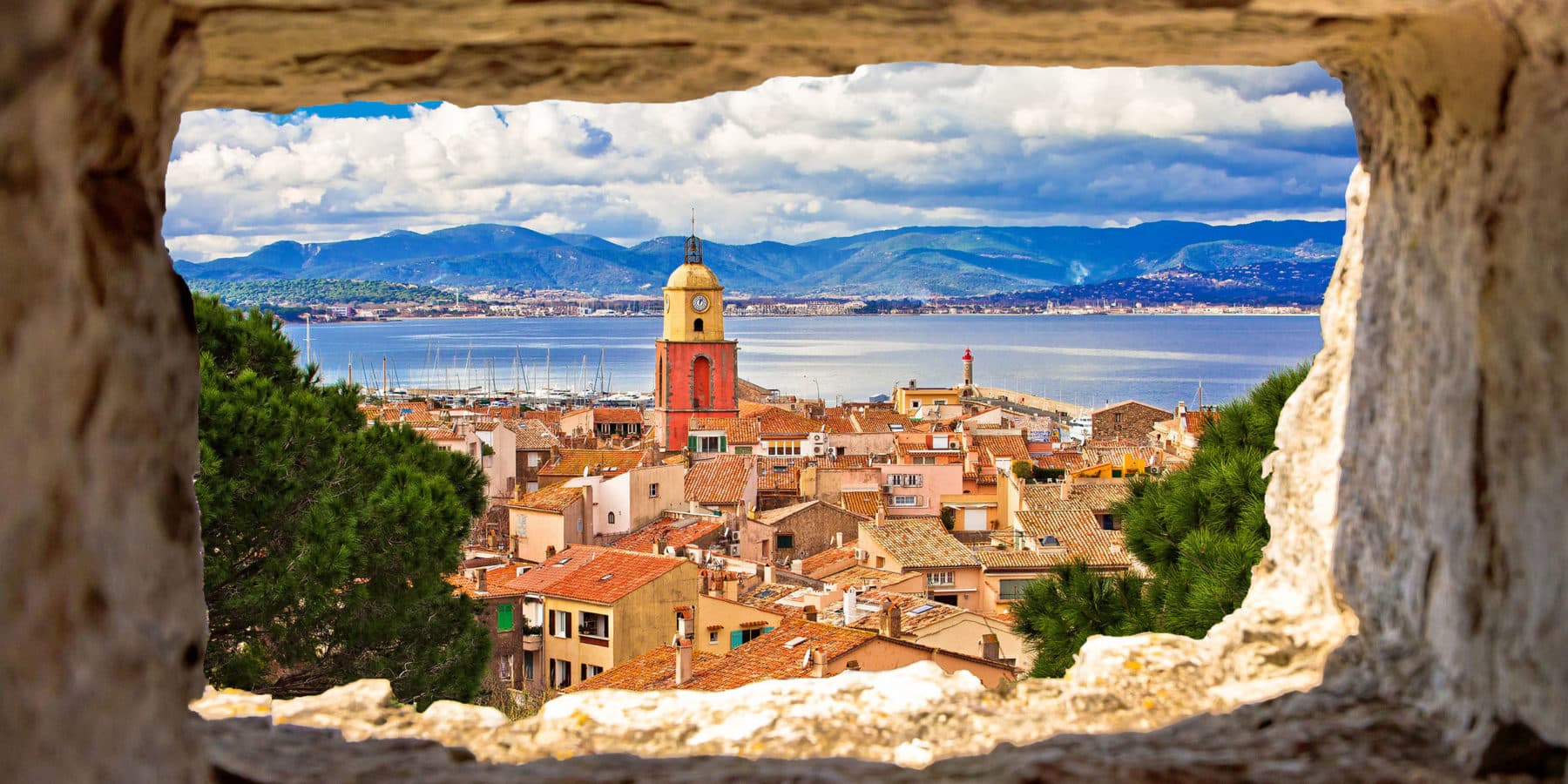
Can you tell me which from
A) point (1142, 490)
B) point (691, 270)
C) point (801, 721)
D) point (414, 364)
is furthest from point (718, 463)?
point (414, 364)

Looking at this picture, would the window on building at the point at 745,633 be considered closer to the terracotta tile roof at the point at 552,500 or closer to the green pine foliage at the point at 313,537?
the green pine foliage at the point at 313,537

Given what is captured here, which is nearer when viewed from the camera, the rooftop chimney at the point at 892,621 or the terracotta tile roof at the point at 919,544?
the rooftop chimney at the point at 892,621

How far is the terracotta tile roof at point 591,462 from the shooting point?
3781 centimetres

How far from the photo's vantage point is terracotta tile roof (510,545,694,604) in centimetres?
2017

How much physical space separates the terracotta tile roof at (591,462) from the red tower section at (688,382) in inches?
537

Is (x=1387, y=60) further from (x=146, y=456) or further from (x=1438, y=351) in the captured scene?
(x=146, y=456)

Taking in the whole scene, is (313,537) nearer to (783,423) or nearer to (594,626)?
(594,626)

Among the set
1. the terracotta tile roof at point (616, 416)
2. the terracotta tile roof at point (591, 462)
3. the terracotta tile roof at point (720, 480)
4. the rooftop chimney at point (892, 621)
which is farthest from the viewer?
the terracotta tile roof at point (616, 416)

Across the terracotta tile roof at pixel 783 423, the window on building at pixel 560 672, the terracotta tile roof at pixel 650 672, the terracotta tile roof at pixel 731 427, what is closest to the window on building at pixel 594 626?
the window on building at pixel 560 672

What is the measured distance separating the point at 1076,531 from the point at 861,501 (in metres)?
9.50

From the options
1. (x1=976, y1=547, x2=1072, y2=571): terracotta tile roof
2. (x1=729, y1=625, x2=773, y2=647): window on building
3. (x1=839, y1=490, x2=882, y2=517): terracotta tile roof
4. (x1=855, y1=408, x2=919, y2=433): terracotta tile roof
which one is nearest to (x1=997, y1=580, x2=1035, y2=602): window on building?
(x1=976, y1=547, x2=1072, y2=571): terracotta tile roof

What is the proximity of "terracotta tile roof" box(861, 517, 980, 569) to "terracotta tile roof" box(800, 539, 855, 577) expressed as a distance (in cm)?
64

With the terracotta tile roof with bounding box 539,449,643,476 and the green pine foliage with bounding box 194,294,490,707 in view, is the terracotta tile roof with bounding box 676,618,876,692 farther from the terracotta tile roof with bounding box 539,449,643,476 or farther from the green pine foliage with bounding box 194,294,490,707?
the terracotta tile roof with bounding box 539,449,643,476

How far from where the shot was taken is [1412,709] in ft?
9.06
